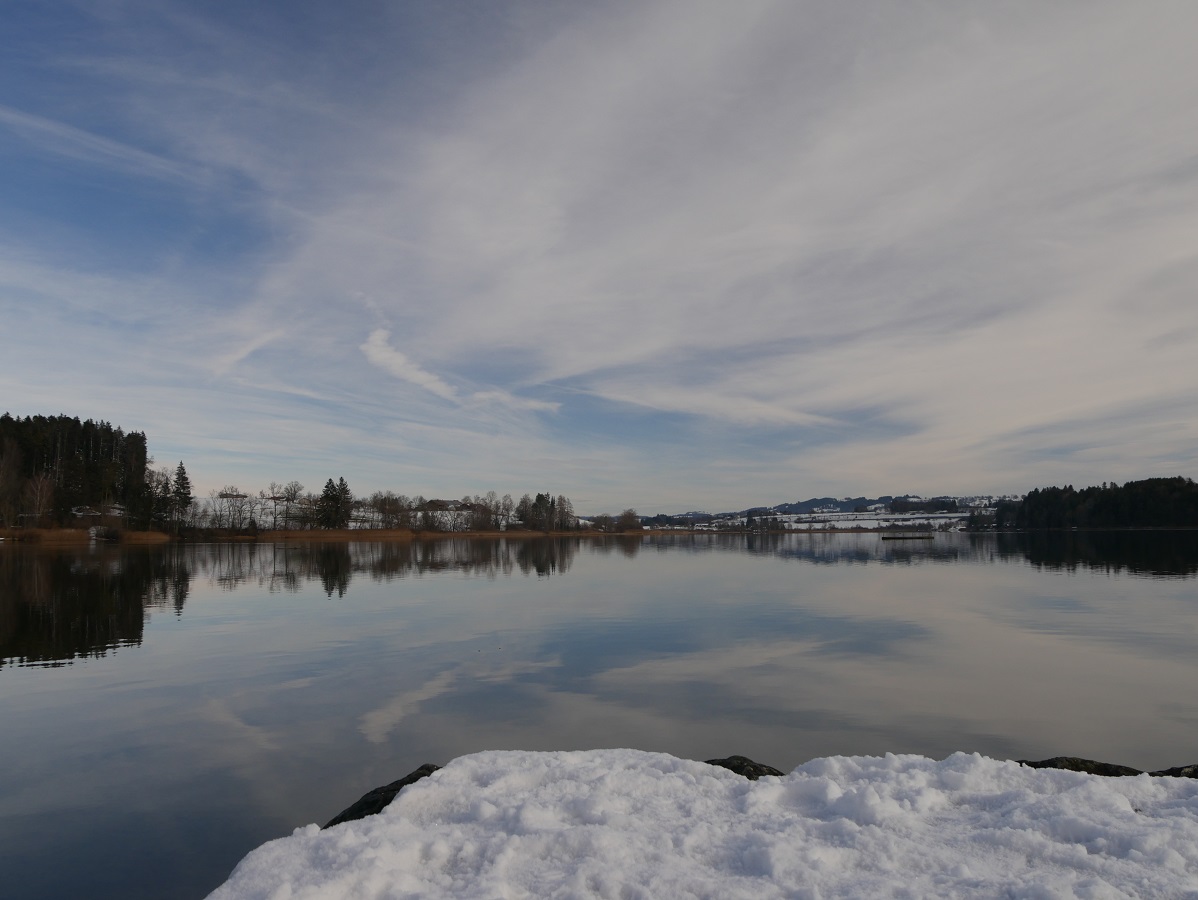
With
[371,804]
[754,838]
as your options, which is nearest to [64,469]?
[371,804]

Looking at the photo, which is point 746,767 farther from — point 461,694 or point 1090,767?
point 461,694

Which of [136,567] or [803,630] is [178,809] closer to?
[803,630]

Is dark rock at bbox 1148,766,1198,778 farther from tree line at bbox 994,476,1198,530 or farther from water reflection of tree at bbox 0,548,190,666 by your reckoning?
tree line at bbox 994,476,1198,530

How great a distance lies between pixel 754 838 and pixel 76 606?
2649 centimetres

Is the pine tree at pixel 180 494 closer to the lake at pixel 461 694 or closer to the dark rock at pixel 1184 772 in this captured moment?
the lake at pixel 461 694

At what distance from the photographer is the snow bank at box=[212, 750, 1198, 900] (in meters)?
4.34

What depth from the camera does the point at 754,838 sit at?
16.3 feet

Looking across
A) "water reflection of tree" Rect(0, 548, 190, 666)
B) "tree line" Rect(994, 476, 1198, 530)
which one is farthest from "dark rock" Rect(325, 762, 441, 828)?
"tree line" Rect(994, 476, 1198, 530)

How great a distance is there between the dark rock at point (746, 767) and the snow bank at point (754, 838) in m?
0.42

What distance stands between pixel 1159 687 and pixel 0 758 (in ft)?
58.9

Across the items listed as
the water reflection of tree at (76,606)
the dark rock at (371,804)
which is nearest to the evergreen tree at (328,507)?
the water reflection of tree at (76,606)

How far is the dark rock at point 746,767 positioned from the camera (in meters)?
6.87

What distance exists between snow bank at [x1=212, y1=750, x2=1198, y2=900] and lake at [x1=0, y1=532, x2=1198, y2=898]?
2.08 m

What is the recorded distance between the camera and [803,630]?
1905 centimetres
